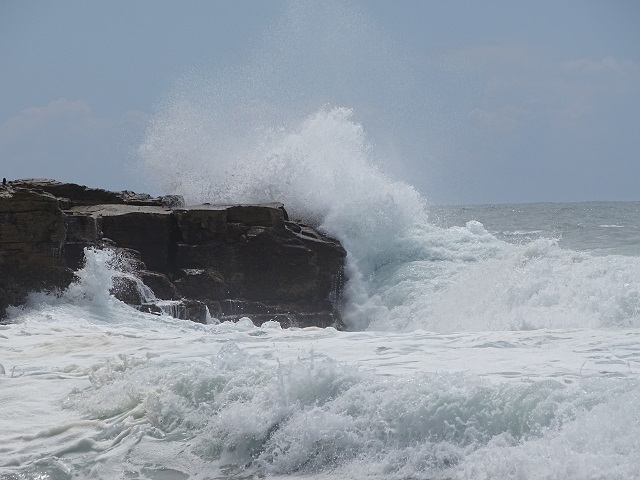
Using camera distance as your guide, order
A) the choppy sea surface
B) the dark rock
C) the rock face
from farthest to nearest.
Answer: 1. the dark rock
2. the rock face
3. the choppy sea surface

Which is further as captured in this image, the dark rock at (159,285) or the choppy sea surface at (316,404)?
the dark rock at (159,285)

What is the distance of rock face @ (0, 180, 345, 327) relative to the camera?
415 inches

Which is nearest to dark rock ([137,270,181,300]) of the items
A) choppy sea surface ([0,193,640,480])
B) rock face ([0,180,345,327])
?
rock face ([0,180,345,327])

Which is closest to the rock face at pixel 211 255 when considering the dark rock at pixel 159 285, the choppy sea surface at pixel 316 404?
the dark rock at pixel 159 285

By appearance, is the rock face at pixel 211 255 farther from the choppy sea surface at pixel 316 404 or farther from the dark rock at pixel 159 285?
the choppy sea surface at pixel 316 404

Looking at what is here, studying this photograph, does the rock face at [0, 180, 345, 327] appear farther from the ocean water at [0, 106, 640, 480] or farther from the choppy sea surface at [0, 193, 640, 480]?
the choppy sea surface at [0, 193, 640, 480]

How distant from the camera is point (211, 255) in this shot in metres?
11.7

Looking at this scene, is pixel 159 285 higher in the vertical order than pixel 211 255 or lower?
lower

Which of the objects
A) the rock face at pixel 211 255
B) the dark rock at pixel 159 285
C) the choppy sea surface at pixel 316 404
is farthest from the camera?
the dark rock at pixel 159 285

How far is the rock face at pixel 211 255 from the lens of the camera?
34.6ft

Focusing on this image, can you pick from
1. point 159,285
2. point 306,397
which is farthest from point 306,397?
point 159,285

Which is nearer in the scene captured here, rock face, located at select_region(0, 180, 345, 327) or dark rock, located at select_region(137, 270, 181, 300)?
rock face, located at select_region(0, 180, 345, 327)

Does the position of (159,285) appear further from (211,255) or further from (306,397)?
(306,397)

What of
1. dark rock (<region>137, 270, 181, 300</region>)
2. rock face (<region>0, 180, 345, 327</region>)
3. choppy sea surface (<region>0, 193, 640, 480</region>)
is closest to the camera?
choppy sea surface (<region>0, 193, 640, 480</region>)
